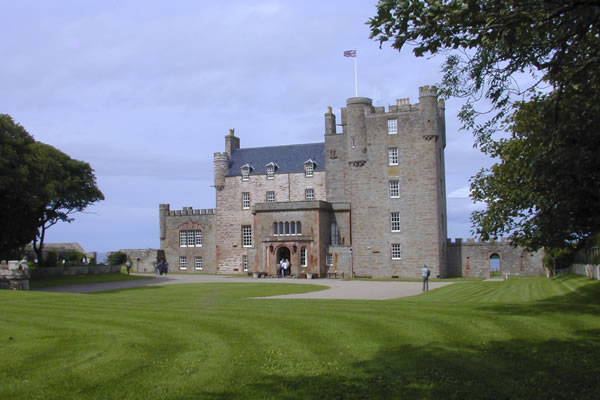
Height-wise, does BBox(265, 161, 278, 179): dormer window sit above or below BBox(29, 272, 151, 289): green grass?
above

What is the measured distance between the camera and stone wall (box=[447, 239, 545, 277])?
55750 millimetres

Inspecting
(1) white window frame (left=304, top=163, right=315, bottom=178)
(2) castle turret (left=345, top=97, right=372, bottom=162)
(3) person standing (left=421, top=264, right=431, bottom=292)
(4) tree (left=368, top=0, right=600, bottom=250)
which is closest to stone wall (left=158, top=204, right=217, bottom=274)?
(1) white window frame (left=304, top=163, right=315, bottom=178)

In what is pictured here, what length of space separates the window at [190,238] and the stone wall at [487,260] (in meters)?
28.5

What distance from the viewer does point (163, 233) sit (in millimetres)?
71312

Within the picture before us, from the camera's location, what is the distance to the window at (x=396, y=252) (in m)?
55.3

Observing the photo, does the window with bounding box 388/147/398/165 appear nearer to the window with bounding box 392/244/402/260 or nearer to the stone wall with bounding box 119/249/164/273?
the window with bounding box 392/244/402/260

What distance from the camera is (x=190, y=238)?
2756 inches

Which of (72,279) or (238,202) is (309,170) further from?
(72,279)

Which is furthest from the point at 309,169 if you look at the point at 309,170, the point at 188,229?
the point at 188,229

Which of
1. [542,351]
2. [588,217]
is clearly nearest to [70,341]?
[542,351]

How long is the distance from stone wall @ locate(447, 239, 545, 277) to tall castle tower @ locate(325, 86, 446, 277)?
2102 mm

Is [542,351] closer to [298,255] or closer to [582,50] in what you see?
[582,50]

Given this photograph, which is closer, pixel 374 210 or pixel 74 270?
pixel 74 270

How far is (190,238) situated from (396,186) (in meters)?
26.5
